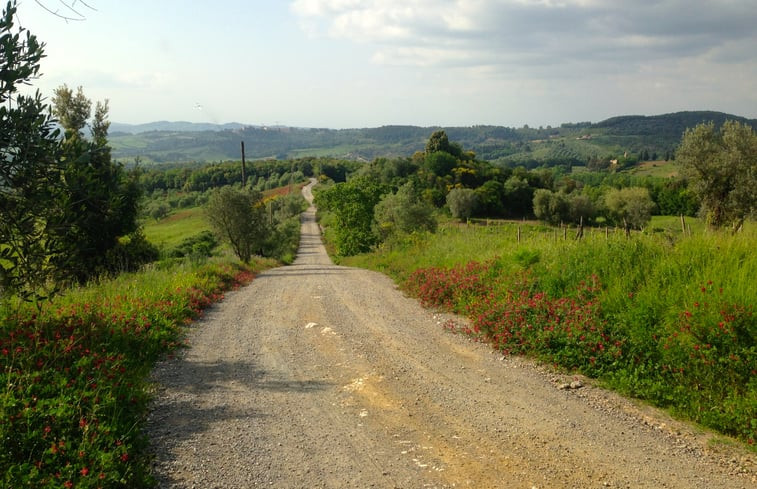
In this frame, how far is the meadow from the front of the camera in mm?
6293

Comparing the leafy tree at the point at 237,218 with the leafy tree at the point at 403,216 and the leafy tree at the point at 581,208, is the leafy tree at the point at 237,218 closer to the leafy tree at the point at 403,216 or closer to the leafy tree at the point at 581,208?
the leafy tree at the point at 403,216

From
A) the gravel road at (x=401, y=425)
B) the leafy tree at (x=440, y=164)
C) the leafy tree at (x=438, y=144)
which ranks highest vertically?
the leafy tree at (x=438, y=144)

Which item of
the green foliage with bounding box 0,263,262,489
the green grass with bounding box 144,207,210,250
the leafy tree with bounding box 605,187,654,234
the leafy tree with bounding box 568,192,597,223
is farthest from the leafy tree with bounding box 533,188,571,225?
the green foliage with bounding box 0,263,262,489

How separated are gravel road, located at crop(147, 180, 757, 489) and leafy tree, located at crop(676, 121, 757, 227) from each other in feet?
68.1

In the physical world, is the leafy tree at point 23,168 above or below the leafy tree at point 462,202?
above

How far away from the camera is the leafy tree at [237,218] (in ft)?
97.5

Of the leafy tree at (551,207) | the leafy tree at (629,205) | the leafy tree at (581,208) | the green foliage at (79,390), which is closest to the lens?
the green foliage at (79,390)

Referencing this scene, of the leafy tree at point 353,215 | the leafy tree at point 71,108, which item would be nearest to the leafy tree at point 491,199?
the leafy tree at point 353,215

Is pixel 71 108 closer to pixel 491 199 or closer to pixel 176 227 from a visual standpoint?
pixel 176 227

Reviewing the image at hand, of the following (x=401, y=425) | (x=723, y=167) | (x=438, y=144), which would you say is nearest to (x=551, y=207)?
(x=438, y=144)

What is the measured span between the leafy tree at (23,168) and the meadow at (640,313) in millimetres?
7270

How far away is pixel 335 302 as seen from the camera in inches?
531

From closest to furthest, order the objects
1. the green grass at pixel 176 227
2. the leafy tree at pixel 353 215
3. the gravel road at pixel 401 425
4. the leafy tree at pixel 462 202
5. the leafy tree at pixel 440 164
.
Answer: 1. the gravel road at pixel 401 425
2. the leafy tree at pixel 353 215
3. the green grass at pixel 176 227
4. the leafy tree at pixel 462 202
5. the leafy tree at pixel 440 164

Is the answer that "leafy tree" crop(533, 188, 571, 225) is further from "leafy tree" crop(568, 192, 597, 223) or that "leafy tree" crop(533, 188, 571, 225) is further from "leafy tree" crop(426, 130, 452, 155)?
"leafy tree" crop(426, 130, 452, 155)
